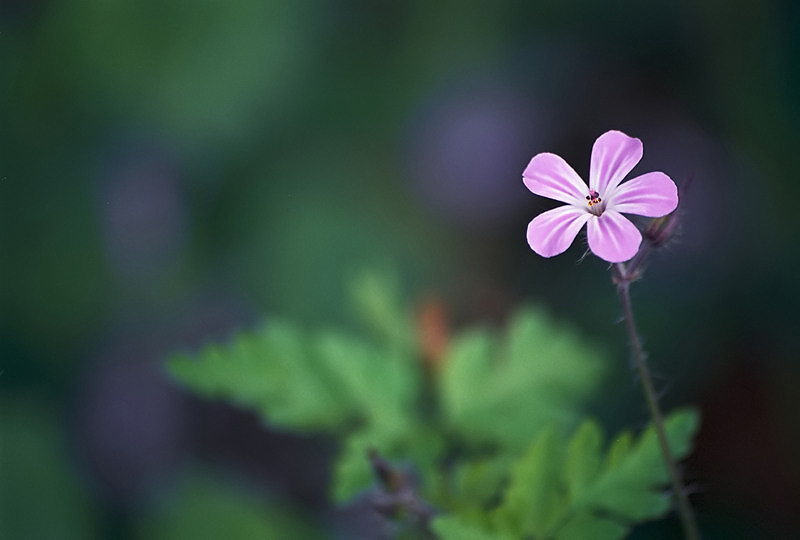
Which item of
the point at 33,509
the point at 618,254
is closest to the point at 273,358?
the point at 618,254

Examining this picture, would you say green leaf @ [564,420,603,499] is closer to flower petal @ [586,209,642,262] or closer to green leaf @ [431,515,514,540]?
green leaf @ [431,515,514,540]

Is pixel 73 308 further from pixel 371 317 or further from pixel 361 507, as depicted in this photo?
pixel 371 317

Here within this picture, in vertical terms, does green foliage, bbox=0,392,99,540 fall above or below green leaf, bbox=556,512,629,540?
above

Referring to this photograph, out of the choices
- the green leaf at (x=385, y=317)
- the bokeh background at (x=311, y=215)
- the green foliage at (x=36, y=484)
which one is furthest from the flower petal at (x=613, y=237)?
the green foliage at (x=36, y=484)

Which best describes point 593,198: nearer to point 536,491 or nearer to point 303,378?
point 536,491

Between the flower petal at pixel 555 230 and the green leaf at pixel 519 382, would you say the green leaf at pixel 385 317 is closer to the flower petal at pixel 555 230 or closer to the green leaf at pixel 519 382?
the green leaf at pixel 519 382

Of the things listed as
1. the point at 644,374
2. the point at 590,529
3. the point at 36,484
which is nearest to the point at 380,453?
the point at 590,529

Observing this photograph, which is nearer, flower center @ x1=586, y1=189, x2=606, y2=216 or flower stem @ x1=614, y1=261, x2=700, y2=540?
flower stem @ x1=614, y1=261, x2=700, y2=540

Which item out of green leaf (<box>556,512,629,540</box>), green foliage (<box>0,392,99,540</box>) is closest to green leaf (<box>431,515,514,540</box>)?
green leaf (<box>556,512,629,540</box>)
